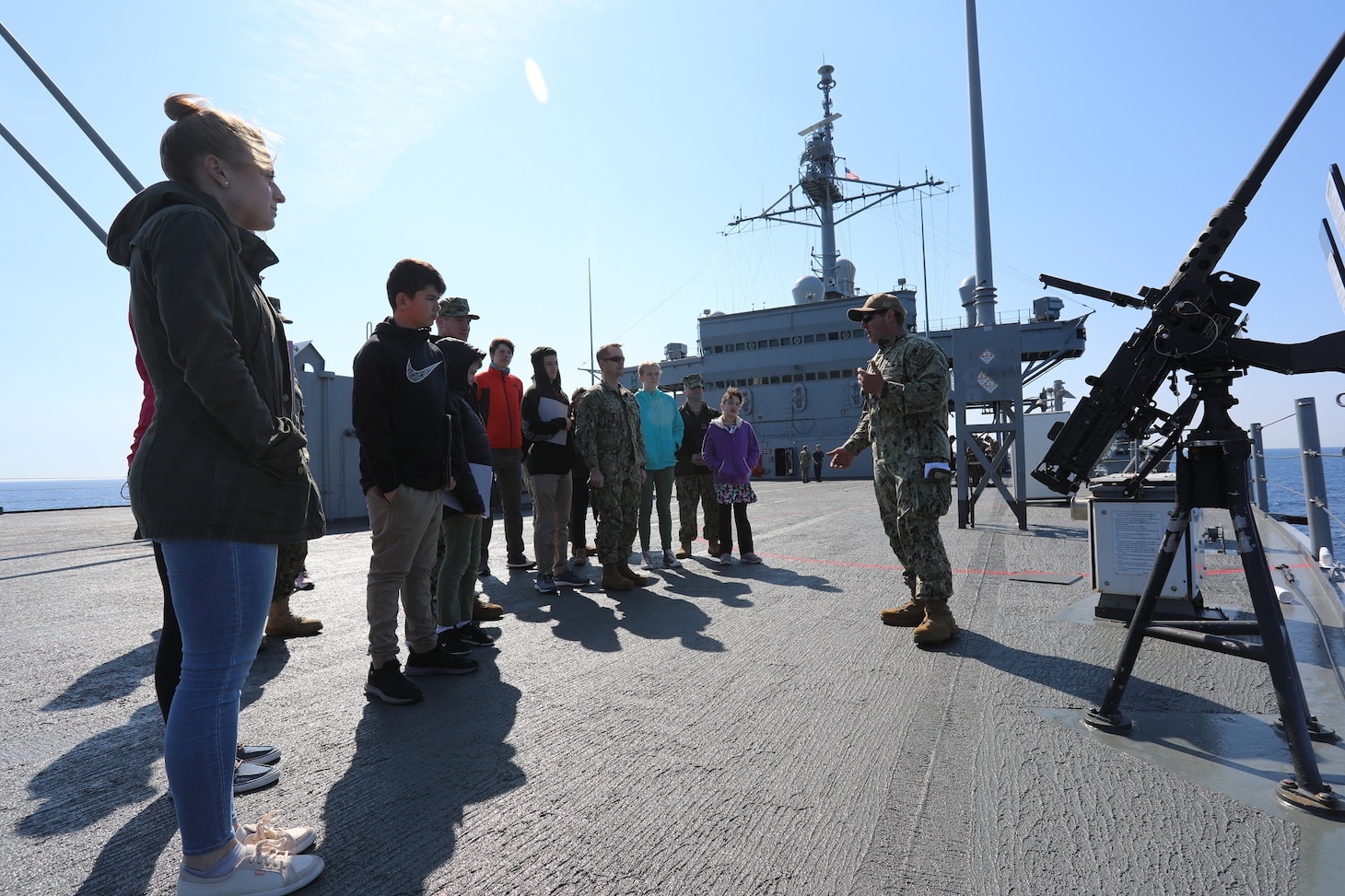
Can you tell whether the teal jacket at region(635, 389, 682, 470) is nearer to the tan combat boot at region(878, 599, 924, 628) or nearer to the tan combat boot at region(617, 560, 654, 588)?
the tan combat boot at region(617, 560, 654, 588)

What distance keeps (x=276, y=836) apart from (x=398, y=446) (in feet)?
5.41

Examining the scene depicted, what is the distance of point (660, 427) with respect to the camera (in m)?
6.89

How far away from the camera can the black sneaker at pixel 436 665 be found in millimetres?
3408

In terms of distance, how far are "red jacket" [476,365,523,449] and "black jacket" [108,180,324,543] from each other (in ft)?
13.8

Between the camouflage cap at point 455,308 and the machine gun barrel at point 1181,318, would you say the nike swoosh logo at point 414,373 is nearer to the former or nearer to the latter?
the camouflage cap at point 455,308

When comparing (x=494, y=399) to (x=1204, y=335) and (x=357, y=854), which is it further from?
(x=1204, y=335)

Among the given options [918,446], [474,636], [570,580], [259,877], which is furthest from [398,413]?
[570,580]

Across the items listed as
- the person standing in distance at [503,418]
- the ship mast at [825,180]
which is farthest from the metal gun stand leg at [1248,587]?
the ship mast at [825,180]

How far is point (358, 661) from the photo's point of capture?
3635 millimetres

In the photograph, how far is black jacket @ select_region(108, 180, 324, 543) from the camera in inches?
58.3

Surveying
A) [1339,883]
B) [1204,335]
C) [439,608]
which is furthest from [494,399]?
[1339,883]

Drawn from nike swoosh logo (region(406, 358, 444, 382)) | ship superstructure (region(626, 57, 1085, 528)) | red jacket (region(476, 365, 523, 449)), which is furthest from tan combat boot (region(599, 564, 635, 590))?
ship superstructure (region(626, 57, 1085, 528))

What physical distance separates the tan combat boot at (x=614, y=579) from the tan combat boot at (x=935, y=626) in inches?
94.3

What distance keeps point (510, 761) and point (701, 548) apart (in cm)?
602
